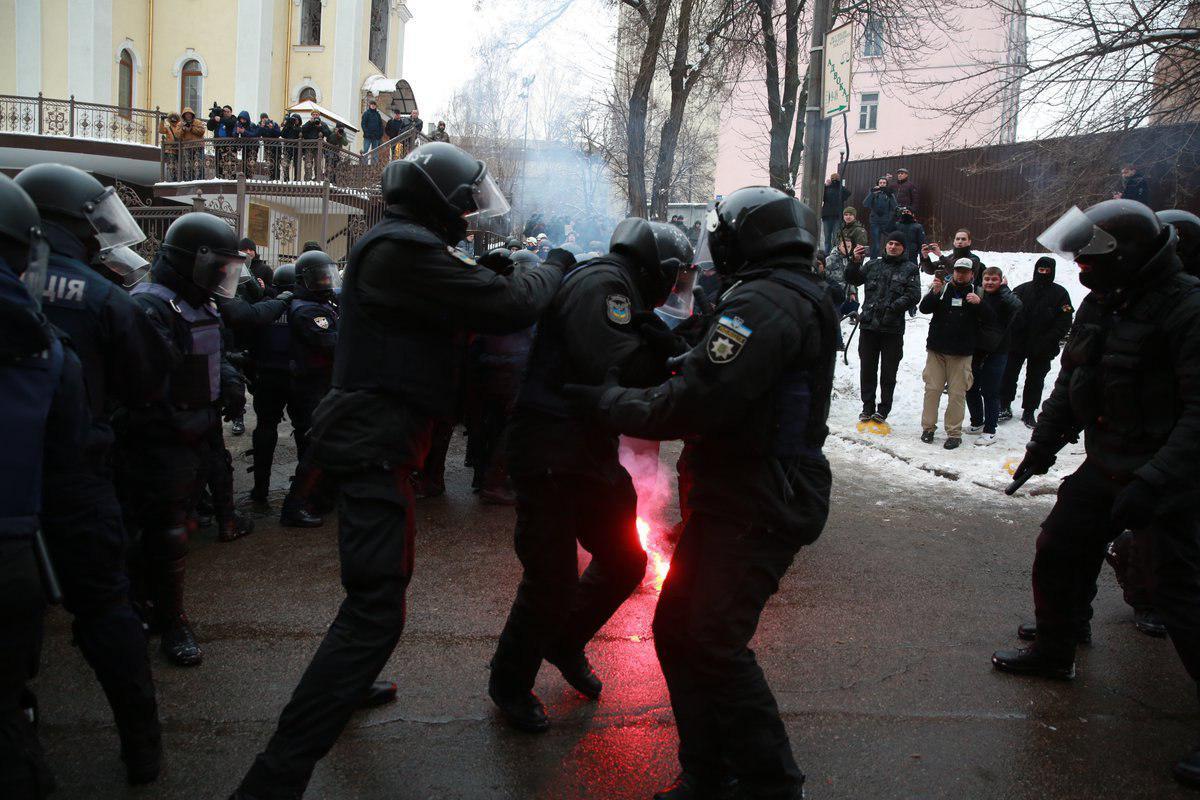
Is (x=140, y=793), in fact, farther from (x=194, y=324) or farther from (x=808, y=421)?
(x=808, y=421)

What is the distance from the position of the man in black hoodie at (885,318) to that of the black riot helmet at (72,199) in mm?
8216

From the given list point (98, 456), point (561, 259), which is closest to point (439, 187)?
point (561, 259)

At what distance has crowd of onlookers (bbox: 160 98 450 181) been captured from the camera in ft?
60.6

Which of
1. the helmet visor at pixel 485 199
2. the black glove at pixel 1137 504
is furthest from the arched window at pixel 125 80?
the black glove at pixel 1137 504

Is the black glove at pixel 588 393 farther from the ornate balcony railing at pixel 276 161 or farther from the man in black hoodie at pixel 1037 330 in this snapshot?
the ornate balcony railing at pixel 276 161

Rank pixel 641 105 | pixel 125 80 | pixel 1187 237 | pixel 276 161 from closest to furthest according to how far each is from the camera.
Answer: pixel 1187 237
pixel 641 105
pixel 276 161
pixel 125 80

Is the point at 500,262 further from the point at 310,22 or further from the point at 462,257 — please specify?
the point at 310,22

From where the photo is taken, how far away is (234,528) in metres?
5.80

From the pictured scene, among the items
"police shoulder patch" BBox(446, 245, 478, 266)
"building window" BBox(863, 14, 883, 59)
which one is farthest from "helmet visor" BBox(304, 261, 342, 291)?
"building window" BBox(863, 14, 883, 59)

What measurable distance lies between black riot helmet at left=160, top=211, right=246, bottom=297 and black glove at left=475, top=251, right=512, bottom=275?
1831 millimetres

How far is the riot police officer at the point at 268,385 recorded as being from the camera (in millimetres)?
6520

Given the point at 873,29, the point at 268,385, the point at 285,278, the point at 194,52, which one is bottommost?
the point at 268,385

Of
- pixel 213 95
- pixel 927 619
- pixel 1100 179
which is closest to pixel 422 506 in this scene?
pixel 927 619

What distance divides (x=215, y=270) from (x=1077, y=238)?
13.1ft
